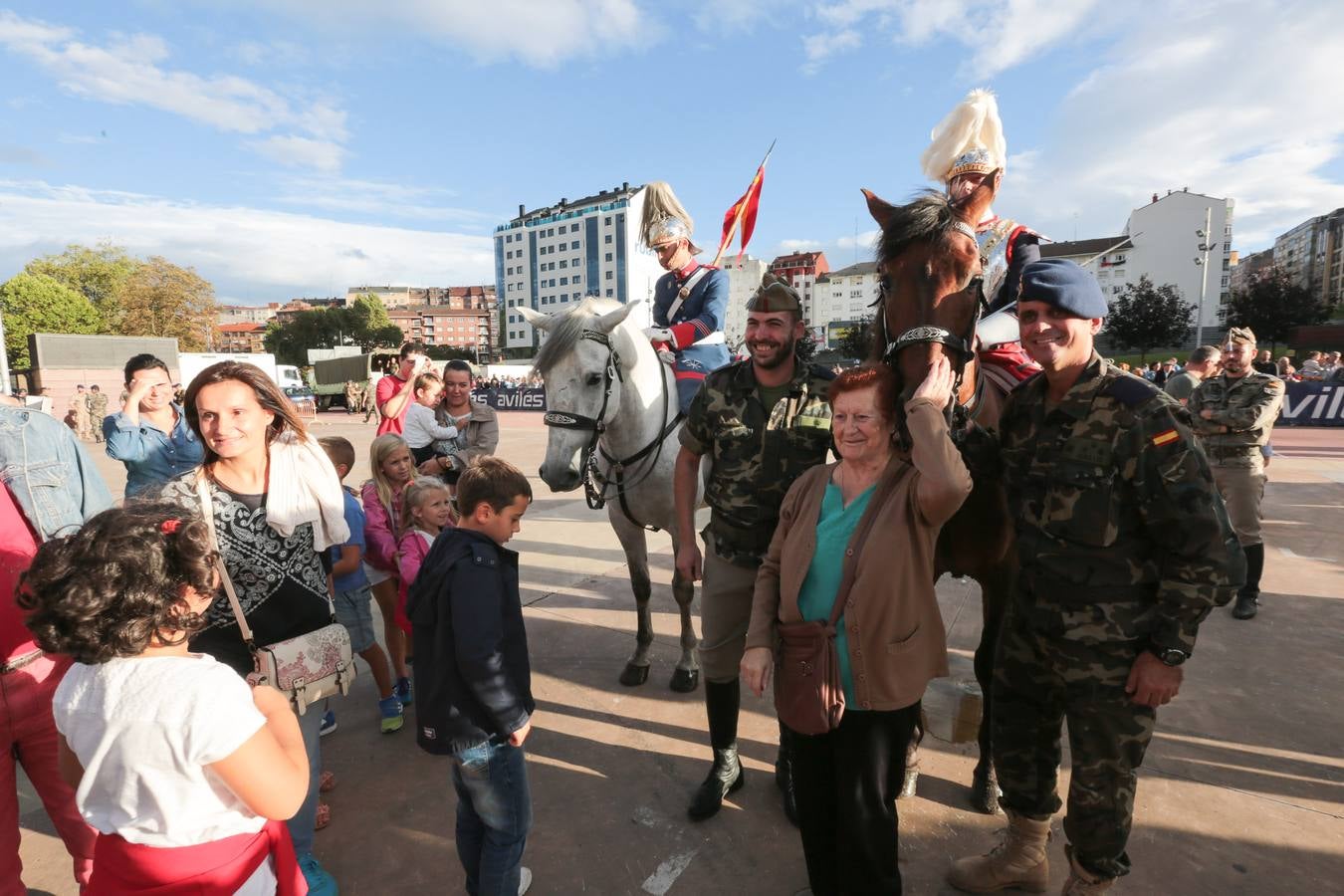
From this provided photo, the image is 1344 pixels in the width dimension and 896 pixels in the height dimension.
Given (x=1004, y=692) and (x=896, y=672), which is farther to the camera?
(x=1004, y=692)

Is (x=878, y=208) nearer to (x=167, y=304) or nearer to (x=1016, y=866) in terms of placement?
(x=1016, y=866)

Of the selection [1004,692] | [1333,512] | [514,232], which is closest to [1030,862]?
[1004,692]

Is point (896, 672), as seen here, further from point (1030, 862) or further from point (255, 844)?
point (255, 844)

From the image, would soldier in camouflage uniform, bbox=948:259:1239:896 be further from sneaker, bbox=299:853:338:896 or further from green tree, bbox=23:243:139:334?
green tree, bbox=23:243:139:334

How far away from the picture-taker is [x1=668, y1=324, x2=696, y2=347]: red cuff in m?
3.98

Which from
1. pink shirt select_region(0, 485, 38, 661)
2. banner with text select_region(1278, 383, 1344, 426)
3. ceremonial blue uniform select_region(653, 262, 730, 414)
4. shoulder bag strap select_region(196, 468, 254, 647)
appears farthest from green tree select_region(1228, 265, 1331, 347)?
pink shirt select_region(0, 485, 38, 661)

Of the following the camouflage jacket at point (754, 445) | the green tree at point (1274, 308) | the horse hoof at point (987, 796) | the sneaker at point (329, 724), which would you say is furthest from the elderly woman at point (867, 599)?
the green tree at point (1274, 308)

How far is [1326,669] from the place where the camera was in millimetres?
3922

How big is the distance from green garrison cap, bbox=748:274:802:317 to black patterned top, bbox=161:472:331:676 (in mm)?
1888

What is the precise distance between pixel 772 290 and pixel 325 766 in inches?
126

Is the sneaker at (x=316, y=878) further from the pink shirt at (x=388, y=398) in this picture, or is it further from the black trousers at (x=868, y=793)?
the pink shirt at (x=388, y=398)

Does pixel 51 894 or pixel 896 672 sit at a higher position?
pixel 896 672

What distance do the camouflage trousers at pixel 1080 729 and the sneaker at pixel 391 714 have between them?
9.78 feet

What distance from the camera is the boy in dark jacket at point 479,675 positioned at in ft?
6.30
